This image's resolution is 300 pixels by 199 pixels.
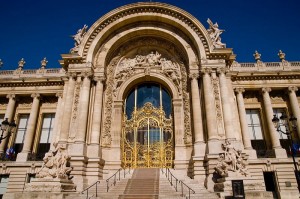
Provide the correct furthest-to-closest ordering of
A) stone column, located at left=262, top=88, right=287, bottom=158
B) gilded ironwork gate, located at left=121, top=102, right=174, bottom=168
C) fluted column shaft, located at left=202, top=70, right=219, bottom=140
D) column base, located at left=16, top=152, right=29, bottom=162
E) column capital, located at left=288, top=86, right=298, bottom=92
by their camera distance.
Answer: column capital, located at left=288, top=86, right=298, bottom=92 → column base, located at left=16, top=152, right=29, bottom=162 → stone column, located at left=262, top=88, right=287, bottom=158 → gilded ironwork gate, located at left=121, top=102, right=174, bottom=168 → fluted column shaft, located at left=202, top=70, right=219, bottom=140

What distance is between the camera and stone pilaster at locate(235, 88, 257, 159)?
55.6 ft

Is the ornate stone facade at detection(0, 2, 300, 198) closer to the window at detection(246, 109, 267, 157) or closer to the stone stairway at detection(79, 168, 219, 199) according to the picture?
the window at detection(246, 109, 267, 157)

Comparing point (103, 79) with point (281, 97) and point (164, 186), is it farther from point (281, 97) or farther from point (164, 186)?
point (281, 97)

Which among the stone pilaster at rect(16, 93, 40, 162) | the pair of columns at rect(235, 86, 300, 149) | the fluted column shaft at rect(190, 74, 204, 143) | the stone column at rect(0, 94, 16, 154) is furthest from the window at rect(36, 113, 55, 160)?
the pair of columns at rect(235, 86, 300, 149)

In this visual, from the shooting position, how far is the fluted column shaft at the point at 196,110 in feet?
49.6

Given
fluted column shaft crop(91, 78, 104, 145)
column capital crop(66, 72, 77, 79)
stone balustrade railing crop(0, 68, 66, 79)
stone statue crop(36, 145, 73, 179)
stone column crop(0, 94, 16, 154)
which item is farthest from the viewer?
stone balustrade railing crop(0, 68, 66, 79)

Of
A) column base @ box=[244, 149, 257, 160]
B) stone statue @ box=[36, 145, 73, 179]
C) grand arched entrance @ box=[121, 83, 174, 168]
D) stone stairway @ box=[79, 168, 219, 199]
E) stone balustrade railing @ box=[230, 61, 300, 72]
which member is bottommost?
stone stairway @ box=[79, 168, 219, 199]

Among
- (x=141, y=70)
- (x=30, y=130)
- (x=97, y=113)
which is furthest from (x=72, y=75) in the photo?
(x=30, y=130)

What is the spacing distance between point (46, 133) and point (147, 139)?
9.24 meters

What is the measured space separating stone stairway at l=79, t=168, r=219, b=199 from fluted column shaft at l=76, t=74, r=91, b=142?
3119mm

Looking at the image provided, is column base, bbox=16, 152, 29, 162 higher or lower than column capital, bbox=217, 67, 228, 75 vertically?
lower

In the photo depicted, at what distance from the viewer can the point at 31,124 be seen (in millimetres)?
19625

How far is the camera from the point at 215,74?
16.2 metres

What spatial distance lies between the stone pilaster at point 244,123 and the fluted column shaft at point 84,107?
1138 centimetres
